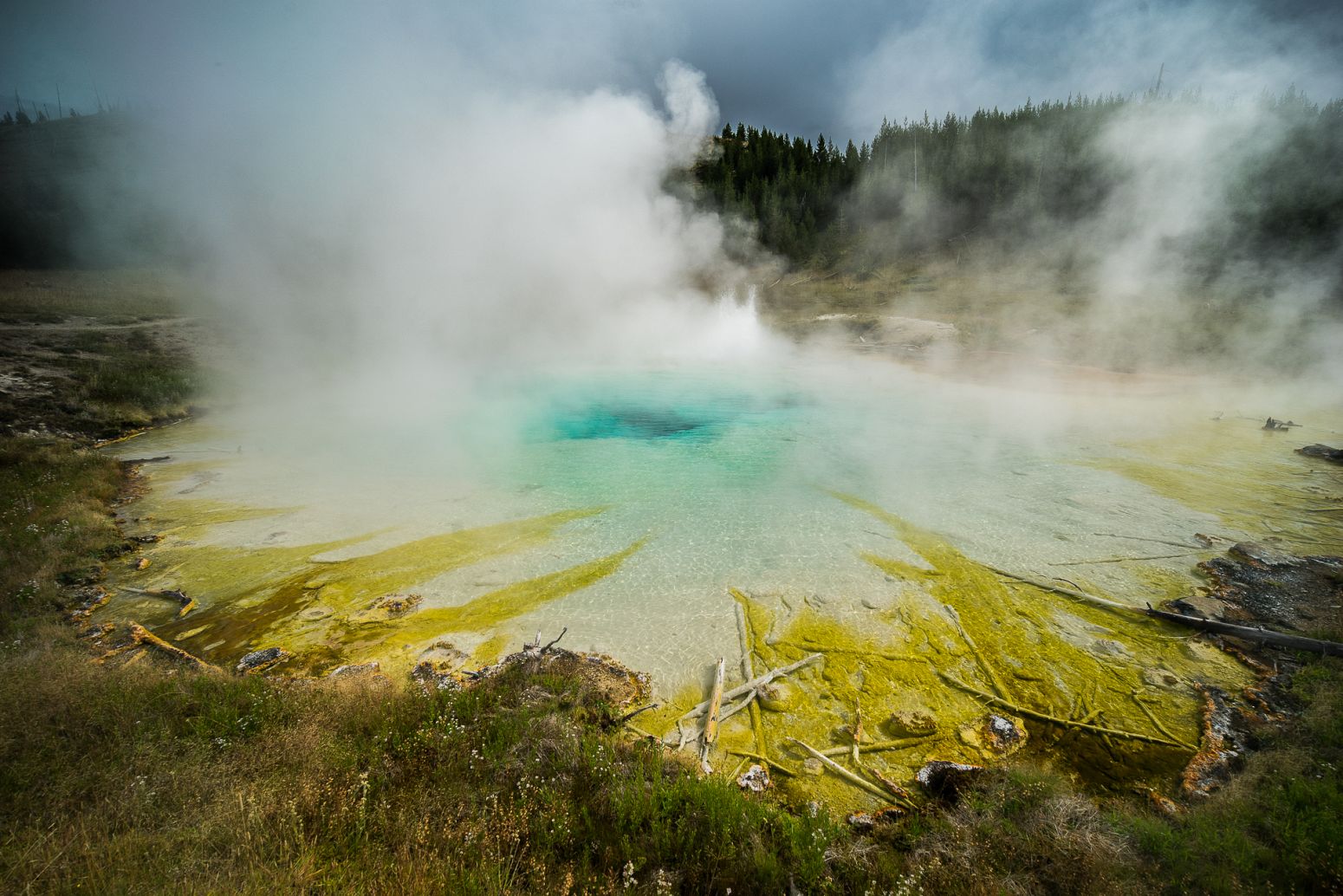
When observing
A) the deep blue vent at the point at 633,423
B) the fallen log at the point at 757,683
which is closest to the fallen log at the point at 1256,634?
the fallen log at the point at 757,683

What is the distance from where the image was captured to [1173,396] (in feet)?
59.1

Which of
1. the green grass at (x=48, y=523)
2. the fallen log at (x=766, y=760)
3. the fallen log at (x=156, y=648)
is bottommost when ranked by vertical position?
the fallen log at (x=766, y=760)

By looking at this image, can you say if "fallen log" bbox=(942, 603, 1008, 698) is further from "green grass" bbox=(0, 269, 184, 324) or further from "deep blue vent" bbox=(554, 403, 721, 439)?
"green grass" bbox=(0, 269, 184, 324)

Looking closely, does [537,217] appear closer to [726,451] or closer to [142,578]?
[726,451]

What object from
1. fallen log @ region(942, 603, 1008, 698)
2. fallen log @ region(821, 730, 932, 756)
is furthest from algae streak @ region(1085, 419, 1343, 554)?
fallen log @ region(821, 730, 932, 756)

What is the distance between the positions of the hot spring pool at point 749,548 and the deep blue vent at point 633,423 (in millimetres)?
221

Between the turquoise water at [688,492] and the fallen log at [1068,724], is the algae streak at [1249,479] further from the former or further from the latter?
the fallen log at [1068,724]

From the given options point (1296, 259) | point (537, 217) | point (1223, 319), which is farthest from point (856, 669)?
point (1296, 259)

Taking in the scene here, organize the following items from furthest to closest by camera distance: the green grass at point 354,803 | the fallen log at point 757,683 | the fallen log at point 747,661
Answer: the fallen log at point 757,683, the fallen log at point 747,661, the green grass at point 354,803

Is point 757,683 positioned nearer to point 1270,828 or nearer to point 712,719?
point 712,719

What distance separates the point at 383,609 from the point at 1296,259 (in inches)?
1801

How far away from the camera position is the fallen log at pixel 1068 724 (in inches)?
165

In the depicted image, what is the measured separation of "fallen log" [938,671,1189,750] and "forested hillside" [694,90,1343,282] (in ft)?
126

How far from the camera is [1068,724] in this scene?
4.40 m
